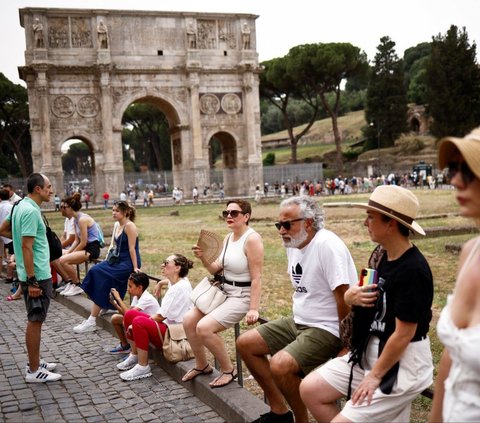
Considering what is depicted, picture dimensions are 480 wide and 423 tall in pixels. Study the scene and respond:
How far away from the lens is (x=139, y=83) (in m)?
39.5

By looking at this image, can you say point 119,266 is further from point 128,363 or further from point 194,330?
point 194,330

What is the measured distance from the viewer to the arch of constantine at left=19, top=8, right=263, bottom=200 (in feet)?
123

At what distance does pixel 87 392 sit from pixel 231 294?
1.72m

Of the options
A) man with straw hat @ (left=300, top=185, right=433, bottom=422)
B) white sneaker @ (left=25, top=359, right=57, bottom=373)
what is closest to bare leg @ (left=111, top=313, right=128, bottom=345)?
white sneaker @ (left=25, top=359, right=57, bottom=373)

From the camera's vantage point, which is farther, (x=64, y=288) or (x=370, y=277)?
(x=64, y=288)

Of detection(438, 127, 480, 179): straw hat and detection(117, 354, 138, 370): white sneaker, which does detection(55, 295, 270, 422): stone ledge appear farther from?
detection(438, 127, 480, 179): straw hat

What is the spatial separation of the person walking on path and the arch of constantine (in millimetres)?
33178

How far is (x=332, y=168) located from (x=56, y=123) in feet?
102

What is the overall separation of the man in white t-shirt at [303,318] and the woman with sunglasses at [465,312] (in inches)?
61.6

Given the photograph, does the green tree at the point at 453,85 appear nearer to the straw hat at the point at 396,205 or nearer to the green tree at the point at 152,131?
the green tree at the point at 152,131

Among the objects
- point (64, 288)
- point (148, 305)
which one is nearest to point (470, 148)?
point (148, 305)

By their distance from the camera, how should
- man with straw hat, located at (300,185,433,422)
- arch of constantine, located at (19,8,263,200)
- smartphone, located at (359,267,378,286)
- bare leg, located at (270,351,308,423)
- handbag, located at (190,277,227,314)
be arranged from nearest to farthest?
man with straw hat, located at (300,185,433,422) < smartphone, located at (359,267,378,286) < bare leg, located at (270,351,308,423) < handbag, located at (190,277,227,314) < arch of constantine, located at (19,8,263,200)

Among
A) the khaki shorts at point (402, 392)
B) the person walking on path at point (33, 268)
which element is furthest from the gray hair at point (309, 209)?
the person walking on path at point (33, 268)

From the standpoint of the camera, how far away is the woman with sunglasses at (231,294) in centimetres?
486
